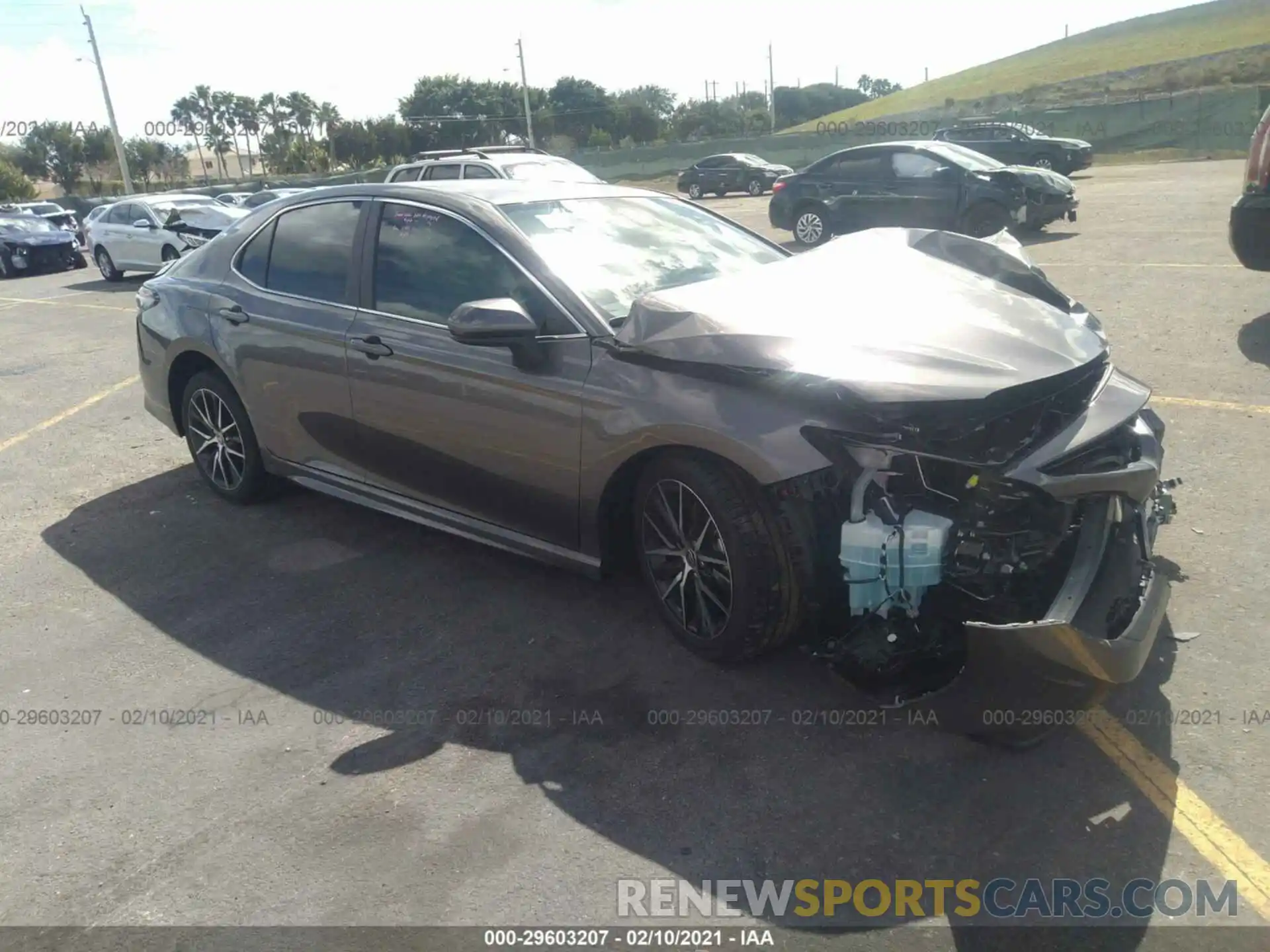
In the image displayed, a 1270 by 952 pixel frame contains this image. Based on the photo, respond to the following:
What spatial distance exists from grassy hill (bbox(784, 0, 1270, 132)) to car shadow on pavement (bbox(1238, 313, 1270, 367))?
166 ft

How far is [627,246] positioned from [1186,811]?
2979mm

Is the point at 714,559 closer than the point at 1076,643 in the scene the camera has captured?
No

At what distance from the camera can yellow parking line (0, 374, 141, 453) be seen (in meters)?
7.55

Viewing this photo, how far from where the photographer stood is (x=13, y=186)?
201ft

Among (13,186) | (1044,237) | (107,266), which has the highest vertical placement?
(13,186)

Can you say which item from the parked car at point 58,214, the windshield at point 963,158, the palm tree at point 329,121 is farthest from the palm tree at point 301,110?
the windshield at point 963,158

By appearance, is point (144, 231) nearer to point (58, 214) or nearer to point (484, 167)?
point (484, 167)

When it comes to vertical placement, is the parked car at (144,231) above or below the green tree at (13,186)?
below

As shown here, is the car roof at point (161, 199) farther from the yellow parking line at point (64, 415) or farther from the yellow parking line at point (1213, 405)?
the yellow parking line at point (1213, 405)

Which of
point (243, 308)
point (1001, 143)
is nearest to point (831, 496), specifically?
point (243, 308)

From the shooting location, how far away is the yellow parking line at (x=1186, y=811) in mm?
2621

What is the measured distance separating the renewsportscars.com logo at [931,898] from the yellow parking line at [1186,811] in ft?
0.20

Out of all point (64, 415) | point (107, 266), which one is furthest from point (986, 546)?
point (107, 266)

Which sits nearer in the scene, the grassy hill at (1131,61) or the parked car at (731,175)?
the parked car at (731,175)
